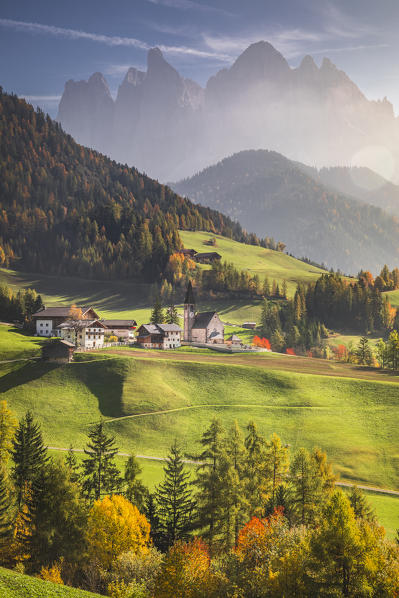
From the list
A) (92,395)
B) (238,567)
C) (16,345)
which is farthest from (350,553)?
(16,345)

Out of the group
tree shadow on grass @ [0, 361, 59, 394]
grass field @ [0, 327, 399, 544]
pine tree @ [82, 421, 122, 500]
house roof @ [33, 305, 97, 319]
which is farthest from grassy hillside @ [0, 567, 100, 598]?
house roof @ [33, 305, 97, 319]

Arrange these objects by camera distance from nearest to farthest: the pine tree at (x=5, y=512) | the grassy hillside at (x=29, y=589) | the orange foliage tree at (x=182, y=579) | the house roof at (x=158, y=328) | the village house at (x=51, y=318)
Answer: the grassy hillside at (x=29, y=589) → the orange foliage tree at (x=182, y=579) → the pine tree at (x=5, y=512) → the house roof at (x=158, y=328) → the village house at (x=51, y=318)

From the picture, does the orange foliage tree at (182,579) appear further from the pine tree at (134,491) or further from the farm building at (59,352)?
the farm building at (59,352)

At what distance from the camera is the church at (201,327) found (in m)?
132

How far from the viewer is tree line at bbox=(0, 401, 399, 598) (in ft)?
95.8

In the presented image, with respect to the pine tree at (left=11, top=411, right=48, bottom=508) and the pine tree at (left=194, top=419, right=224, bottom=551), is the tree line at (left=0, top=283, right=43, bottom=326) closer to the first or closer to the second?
the pine tree at (left=11, top=411, right=48, bottom=508)

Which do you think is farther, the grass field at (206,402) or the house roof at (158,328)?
the house roof at (158,328)

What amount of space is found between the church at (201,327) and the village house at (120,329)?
15.9 m

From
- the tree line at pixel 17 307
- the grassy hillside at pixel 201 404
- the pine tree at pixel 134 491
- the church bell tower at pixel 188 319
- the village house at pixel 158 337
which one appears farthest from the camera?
the church bell tower at pixel 188 319

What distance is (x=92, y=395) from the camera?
87.1m

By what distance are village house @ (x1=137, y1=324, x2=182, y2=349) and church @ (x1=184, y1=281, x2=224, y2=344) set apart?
8.80 meters

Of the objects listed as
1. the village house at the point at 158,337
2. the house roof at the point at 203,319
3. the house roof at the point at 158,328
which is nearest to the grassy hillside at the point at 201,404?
the village house at the point at 158,337

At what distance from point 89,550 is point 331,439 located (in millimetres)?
42415

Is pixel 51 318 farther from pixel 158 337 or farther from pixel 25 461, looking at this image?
pixel 25 461
